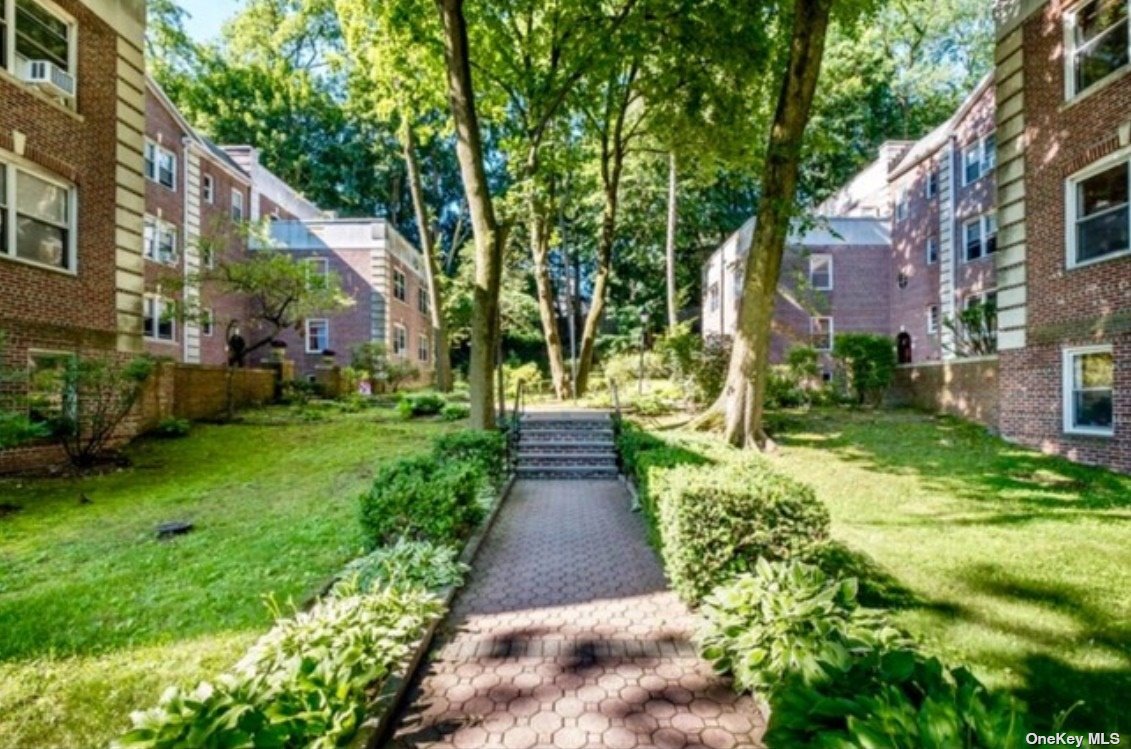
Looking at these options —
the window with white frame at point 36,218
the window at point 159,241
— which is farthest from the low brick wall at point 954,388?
the window at point 159,241

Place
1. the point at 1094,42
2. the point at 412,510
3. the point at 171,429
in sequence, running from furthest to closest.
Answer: the point at 171,429 < the point at 1094,42 < the point at 412,510

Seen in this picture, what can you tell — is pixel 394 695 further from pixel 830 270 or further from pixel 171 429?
pixel 830 270

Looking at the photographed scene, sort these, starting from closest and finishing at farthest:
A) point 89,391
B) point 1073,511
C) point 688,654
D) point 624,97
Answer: point 688,654 → point 1073,511 → point 89,391 → point 624,97

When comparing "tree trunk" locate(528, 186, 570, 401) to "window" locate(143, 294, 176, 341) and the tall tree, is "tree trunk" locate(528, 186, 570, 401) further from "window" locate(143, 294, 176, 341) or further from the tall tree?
"window" locate(143, 294, 176, 341)

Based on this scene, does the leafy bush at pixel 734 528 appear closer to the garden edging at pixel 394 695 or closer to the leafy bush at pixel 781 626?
the leafy bush at pixel 781 626

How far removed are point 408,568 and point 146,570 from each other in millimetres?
2574

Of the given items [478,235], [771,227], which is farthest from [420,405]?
[771,227]

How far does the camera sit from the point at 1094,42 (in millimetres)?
10047

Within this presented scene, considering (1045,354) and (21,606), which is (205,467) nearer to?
(21,606)

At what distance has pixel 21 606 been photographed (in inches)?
183

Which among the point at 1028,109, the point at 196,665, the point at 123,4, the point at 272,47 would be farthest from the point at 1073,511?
the point at 272,47

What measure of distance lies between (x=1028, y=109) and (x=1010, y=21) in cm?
196

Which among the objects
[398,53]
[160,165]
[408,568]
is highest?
[398,53]

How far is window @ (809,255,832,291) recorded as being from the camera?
2516 cm
